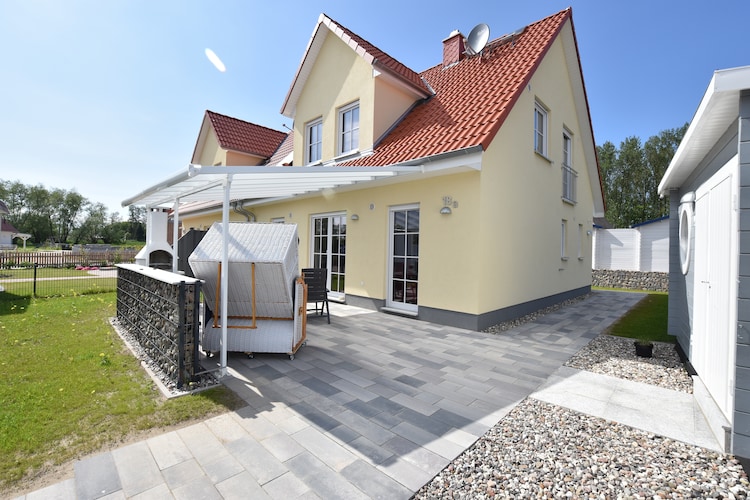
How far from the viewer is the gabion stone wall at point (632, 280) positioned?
16.1 metres

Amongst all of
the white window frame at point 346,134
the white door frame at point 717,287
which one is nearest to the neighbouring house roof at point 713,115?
the white door frame at point 717,287

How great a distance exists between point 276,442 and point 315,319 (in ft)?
15.6

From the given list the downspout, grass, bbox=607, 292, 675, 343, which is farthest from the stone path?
the downspout

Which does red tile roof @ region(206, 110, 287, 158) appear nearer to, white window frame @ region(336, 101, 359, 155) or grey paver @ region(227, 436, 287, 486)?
white window frame @ region(336, 101, 359, 155)

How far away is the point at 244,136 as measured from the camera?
51.0ft

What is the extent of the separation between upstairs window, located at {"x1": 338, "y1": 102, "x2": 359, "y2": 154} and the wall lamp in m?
3.85

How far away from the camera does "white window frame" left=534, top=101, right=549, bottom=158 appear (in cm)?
914

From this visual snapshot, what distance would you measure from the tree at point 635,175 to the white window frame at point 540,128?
90.6 feet

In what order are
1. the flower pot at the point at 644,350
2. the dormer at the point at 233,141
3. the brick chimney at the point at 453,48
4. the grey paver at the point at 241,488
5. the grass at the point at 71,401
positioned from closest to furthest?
the grey paver at the point at 241,488 → the grass at the point at 71,401 → the flower pot at the point at 644,350 → the brick chimney at the point at 453,48 → the dormer at the point at 233,141

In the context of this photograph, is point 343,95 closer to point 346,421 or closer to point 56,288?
point 346,421

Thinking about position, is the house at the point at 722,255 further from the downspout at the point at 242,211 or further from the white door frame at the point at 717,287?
the downspout at the point at 242,211

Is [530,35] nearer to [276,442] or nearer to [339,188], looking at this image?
[339,188]

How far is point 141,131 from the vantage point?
13594 millimetres

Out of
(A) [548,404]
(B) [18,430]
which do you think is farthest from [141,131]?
(A) [548,404]
